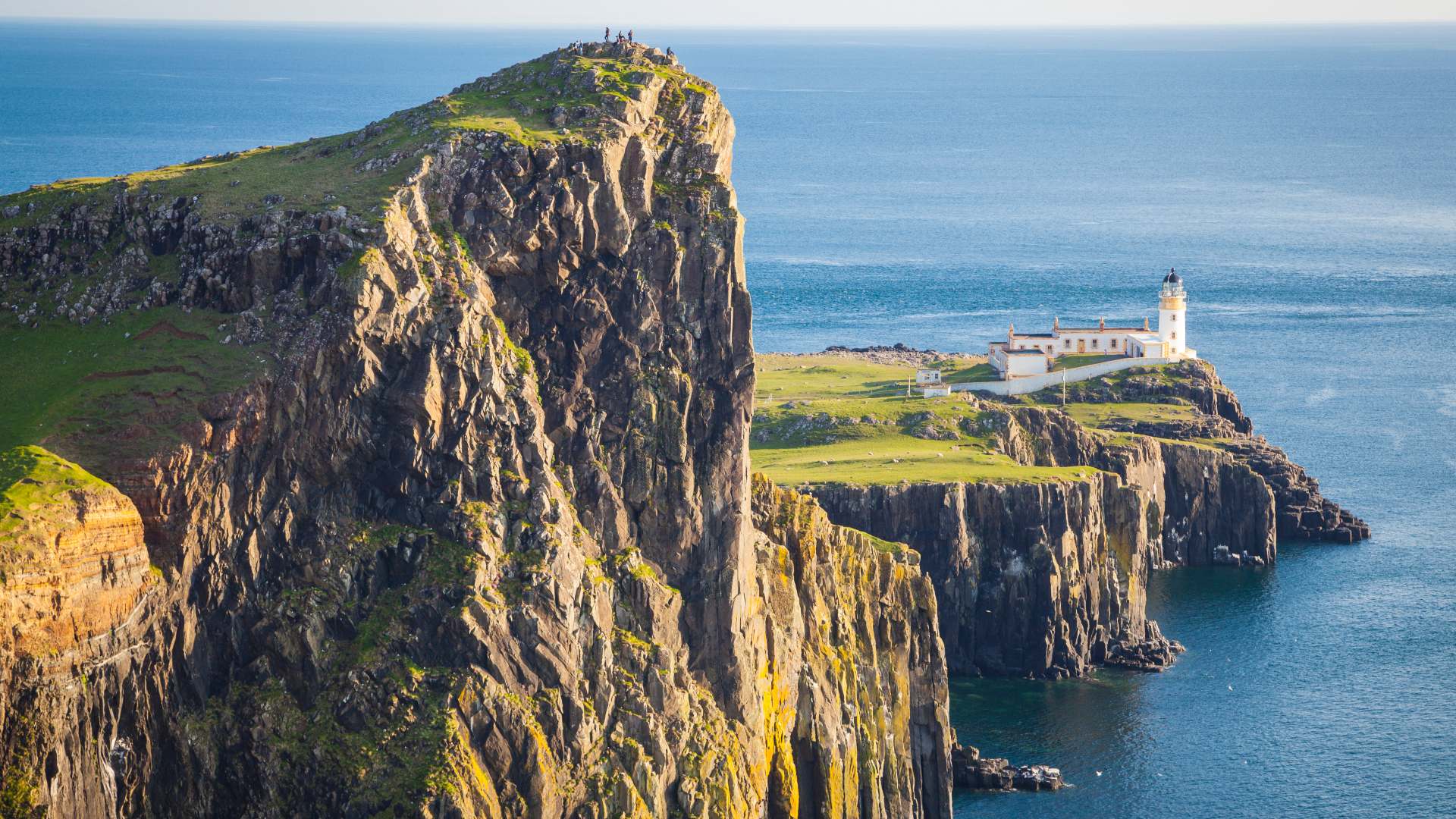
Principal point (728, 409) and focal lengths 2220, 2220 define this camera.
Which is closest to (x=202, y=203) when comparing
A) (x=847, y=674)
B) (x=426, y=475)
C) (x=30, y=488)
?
(x=426, y=475)

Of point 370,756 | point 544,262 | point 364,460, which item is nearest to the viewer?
point 370,756

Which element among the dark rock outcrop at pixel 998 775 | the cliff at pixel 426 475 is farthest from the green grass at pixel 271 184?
the dark rock outcrop at pixel 998 775

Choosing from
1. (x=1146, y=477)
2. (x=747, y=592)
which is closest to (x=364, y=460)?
(x=747, y=592)

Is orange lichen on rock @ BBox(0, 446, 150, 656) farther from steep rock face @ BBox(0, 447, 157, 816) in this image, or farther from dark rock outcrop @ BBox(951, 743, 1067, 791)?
dark rock outcrop @ BBox(951, 743, 1067, 791)

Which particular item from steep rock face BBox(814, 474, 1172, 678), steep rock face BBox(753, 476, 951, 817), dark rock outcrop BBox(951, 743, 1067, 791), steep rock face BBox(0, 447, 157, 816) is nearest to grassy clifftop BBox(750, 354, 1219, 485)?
steep rock face BBox(814, 474, 1172, 678)

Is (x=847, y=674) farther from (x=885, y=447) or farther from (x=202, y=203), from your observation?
(x=885, y=447)

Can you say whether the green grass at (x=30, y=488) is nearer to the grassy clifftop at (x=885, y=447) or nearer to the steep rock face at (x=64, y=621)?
the steep rock face at (x=64, y=621)

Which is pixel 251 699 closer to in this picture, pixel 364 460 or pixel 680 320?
pixel 364 460
